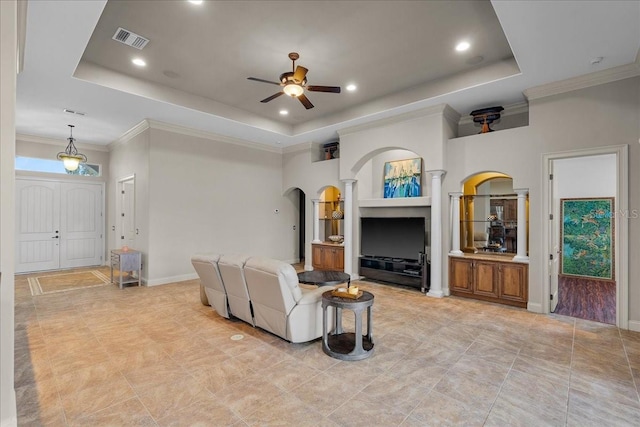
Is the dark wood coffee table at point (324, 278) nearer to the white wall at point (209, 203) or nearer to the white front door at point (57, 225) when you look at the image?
the white wall at point (209, 203)

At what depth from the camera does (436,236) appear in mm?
5605

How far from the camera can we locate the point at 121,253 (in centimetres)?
606

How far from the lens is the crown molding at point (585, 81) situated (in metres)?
3.95

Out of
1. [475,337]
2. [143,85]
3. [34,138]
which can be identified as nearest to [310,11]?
[143,85]

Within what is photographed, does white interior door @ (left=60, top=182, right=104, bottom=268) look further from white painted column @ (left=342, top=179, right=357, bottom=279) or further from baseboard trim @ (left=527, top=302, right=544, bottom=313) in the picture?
baseboard trim @ (left=527, top=302, right=544, bottom=313)

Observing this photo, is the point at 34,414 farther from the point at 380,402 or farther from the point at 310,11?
the point at 310,11

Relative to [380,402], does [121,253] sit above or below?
above

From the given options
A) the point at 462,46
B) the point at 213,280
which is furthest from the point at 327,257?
the point at 462,46

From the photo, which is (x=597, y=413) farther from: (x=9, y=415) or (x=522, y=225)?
(x=9, y=415)

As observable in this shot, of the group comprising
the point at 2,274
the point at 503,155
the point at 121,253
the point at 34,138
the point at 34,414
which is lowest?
the point at 34,414

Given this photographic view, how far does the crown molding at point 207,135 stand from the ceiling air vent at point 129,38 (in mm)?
2520

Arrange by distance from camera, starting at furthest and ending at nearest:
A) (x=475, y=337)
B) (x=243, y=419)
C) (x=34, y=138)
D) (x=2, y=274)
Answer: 1. (x=34, y=138)
2. (x=475, y=337)
3. (x=243, y=419)
4. (x=2, y=274)

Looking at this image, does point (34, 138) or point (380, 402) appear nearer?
point (380, 402)

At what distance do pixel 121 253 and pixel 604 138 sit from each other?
814cm
